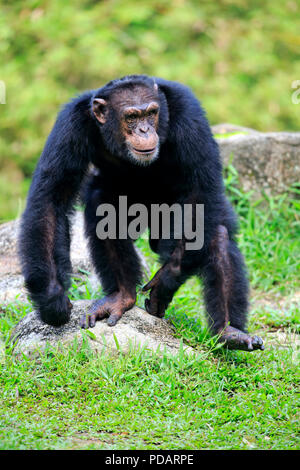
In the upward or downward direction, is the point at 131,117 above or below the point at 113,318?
above

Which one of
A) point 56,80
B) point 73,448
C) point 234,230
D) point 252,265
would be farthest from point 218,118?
point 73,448

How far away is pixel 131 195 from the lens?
17.4 ft

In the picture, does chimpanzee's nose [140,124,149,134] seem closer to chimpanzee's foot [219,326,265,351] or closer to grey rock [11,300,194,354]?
grey rock [11,300,194,354]

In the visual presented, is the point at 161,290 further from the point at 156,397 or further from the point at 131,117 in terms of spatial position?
the point at 131,117

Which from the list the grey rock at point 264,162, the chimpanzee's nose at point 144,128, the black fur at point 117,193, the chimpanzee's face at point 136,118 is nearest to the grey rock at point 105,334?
the black fur at point 117,193

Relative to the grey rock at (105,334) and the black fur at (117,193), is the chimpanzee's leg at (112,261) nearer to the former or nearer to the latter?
the black fur at (117,193)

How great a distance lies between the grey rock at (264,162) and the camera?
26.5 ft

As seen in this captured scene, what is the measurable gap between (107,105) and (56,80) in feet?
27.2

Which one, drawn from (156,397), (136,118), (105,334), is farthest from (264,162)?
(156,397)

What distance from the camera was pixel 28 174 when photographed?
13.5 meters

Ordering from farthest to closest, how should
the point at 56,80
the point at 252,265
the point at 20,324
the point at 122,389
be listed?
1. the point at 56,80
2. the point at 252,265
3. the point at 20,324
4. the point at 122,389

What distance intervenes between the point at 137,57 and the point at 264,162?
19.3 ft

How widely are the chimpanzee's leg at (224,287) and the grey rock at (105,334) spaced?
0.38 meters
